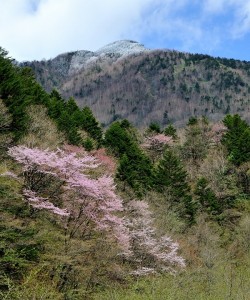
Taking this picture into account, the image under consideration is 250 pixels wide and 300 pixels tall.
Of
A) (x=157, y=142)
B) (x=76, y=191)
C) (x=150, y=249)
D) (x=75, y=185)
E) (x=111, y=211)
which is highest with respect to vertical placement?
(x=157, y=142)

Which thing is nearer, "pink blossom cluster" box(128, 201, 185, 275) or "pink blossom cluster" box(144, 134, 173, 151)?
"pink blossom cluster" box(128, 201, 185, 275)

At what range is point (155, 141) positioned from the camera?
63.2 meters

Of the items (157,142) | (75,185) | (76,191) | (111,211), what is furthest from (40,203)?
(157,142)

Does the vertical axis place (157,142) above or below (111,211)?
above

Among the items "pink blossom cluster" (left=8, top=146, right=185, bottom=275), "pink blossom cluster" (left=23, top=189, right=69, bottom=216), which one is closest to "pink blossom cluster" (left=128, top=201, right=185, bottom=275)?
"pink blossom cluster" (left=8, top=146, right=185, bottom=275)

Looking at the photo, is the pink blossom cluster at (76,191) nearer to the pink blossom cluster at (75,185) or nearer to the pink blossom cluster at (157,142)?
the pink blossom cluster at (75,185)

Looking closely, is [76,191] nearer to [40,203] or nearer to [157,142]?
[40,203]

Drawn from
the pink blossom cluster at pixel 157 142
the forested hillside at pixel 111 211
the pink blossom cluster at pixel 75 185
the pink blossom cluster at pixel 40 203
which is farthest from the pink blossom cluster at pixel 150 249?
the pink blossom cluster at pixel 157 142

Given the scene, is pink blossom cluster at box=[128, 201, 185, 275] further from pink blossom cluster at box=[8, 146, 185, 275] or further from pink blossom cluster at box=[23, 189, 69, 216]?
pink blossom cluster at box=[23, 189, 69, 216]

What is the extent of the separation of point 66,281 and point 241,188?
110 ft

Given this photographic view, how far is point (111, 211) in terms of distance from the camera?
23.3m

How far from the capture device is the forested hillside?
1686cm

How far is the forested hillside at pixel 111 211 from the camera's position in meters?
16.9

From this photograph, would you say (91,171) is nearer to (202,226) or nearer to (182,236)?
(182,236)
